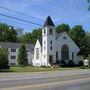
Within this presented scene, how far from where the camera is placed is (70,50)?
284ft

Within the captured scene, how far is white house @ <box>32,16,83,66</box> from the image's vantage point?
81.4m

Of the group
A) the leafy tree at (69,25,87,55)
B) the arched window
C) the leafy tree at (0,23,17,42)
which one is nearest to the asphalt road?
the arched window

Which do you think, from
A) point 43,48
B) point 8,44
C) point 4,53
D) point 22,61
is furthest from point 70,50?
point 4,53

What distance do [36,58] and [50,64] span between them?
10.6 m

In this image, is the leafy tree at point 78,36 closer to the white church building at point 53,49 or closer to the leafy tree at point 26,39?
the white church building at point 53,49

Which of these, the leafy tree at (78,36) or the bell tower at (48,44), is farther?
the leafy tree at (78,36)

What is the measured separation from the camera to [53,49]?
8219 centimetres

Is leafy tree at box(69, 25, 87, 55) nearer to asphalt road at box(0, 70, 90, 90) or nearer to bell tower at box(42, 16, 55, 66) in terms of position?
bell tower at box(42, 16, 55, 66)

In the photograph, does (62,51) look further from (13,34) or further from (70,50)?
(13,34)

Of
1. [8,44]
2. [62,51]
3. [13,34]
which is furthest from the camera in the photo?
[13,34]

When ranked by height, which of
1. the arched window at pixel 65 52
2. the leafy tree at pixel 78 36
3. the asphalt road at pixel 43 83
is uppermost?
the leafy tree at pixel 78 36

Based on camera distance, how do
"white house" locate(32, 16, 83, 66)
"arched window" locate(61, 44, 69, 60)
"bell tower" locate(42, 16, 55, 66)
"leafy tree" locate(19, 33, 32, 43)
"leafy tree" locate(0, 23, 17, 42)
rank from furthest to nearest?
"leafy tree" locate(19, 33, 32, 43)
"leafy tree" locate(0, 23, 17, 42)
"arched window" locate(61, 44, 69, 60)
"white house" locate(32, 16, 83, 66)
"bell tower" locate(42, 16, 55, 66)

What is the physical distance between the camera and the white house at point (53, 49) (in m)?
81.4

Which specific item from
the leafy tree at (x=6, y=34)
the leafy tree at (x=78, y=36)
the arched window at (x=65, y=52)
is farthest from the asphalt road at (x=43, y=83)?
the leafy tree at (x=6, y=34)
